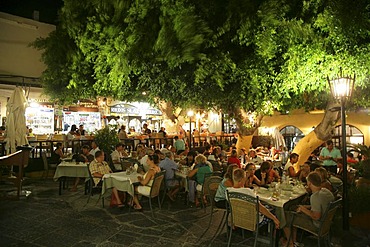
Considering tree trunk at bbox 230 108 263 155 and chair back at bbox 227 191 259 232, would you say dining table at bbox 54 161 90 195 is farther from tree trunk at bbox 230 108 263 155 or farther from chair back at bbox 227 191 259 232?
tree trunk at bbox 230 108 263 155

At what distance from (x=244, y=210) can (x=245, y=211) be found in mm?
21

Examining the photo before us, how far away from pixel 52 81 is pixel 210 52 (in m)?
4.72

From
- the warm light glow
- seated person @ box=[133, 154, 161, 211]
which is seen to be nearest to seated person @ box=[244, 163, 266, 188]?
seated person @ box=[133, 154, 161, 211]

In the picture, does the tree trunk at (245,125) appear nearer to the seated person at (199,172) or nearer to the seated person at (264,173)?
the seated person at (199,172)

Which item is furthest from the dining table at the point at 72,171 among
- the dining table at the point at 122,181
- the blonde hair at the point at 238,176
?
the blonde hair at the point at 238,176

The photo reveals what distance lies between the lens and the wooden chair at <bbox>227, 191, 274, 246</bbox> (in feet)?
15.3

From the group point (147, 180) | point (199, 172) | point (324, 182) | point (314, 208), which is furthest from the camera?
point (199, 172)

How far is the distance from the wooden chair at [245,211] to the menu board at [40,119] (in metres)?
14.0

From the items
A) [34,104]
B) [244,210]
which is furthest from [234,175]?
[34,104]

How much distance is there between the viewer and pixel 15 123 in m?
9.84

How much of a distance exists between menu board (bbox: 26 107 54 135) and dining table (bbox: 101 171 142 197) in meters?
10.3

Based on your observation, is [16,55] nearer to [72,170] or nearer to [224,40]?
[72,170]

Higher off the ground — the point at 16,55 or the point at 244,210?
the point at 16,55

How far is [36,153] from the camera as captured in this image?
481 inches
